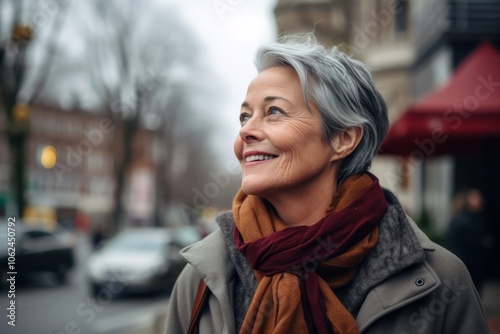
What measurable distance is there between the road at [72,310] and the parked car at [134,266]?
0.34 metres

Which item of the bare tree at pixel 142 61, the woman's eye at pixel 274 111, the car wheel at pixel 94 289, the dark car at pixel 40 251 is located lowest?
the car wheel at pixel 94 289

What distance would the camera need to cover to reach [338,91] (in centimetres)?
238

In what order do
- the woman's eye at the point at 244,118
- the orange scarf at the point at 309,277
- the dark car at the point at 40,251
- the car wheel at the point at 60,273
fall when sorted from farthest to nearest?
the car wheel at the point at 60,273 < the dark car at the point at 40,251 < the woman's eye at the point at 244,118 < the orange scarf at the point at 309,277

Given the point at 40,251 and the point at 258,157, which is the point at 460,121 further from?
the point at 40,251

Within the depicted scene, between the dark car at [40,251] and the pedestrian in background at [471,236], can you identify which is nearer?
the pedestrian in background at [471,236]

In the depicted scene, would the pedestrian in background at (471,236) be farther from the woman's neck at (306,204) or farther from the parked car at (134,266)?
the parked car at (134,266)

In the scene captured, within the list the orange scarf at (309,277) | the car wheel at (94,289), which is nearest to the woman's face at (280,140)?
the orange scarf at (309,277)

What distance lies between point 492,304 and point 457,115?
14.9ft

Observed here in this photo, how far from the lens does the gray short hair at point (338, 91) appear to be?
2.36m

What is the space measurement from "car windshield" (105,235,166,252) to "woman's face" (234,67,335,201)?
614 inches

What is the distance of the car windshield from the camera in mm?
17844

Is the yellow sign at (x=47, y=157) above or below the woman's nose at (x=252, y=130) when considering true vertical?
below

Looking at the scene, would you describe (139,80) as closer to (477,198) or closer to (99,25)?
(99,25)

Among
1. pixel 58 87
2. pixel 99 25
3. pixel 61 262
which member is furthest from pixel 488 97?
pixel 99 25
